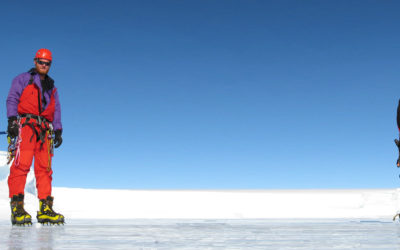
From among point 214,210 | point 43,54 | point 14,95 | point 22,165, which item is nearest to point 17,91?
point 14,95

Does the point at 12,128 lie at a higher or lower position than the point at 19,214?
higher

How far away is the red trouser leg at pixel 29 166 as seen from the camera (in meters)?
6.51

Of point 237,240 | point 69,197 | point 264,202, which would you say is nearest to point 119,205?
point 69,197

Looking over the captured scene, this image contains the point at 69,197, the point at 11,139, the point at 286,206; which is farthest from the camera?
the point at 69,197

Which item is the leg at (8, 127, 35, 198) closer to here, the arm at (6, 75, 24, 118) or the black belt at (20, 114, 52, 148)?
the black belt at (20, 114, 52, 148)

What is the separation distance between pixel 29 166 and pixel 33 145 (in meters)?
0.31

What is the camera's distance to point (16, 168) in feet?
21.4

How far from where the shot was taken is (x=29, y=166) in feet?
21.7

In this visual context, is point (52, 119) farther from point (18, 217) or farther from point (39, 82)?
point (18, 217)

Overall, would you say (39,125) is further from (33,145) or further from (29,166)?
(29,166)

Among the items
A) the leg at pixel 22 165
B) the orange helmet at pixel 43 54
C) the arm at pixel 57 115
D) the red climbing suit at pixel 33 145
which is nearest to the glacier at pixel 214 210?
the leg at pixel 22 165

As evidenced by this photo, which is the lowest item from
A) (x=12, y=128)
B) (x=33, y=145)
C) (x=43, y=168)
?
(x=43, y=168)

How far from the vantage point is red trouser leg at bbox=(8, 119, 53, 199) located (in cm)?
651

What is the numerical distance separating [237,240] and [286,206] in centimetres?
1551
